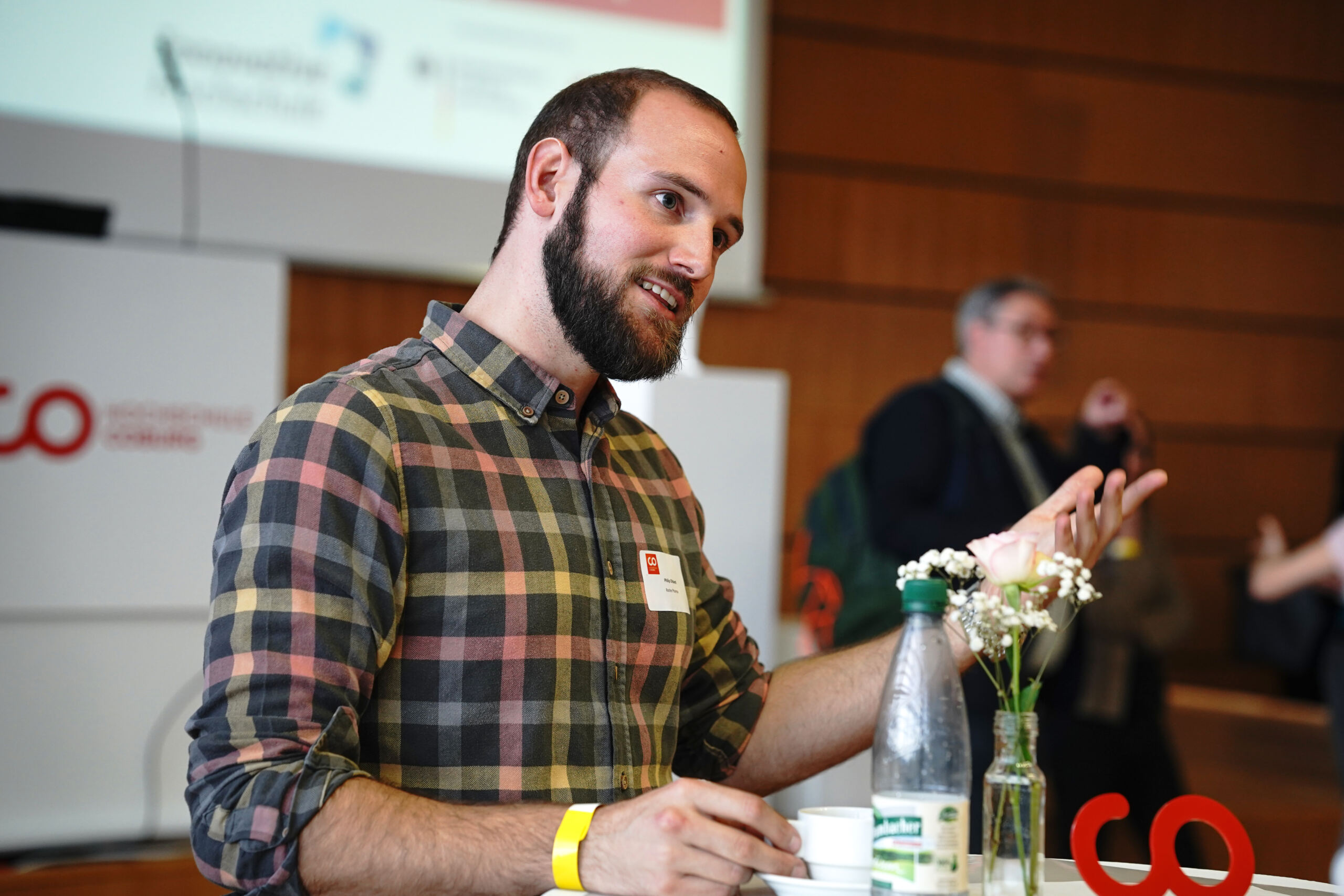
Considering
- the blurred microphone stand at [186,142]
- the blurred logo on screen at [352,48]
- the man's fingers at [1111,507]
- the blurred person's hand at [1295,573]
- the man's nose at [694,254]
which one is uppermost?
the blurred logo on screen at [352,48]

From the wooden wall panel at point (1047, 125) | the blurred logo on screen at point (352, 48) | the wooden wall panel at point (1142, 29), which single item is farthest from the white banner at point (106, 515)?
the wooden wall panel at point (1142, 29)

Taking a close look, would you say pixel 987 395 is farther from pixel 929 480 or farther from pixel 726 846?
pixel 726 846

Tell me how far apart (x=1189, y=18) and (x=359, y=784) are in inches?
186

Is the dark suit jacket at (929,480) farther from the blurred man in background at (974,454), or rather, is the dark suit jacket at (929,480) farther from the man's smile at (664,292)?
the man's smile at (664,292)

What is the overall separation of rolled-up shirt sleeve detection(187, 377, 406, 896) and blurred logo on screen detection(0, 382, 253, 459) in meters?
1.51

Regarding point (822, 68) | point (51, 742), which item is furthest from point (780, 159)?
point (51, 742)

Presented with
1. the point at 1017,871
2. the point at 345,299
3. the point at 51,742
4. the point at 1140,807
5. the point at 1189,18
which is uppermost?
the point at 1189,18

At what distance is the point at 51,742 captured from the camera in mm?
2404

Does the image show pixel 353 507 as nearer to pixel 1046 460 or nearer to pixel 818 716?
pixel 818 716

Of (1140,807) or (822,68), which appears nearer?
(1140,807)

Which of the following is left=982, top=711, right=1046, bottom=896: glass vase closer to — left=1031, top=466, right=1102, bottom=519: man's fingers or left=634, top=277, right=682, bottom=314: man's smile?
left=1031, top=466, right=1102, bottom=519: man's fingers

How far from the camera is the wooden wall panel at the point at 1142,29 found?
4.45m

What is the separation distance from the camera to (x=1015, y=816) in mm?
988

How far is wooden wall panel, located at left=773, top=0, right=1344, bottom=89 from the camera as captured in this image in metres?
4.45
